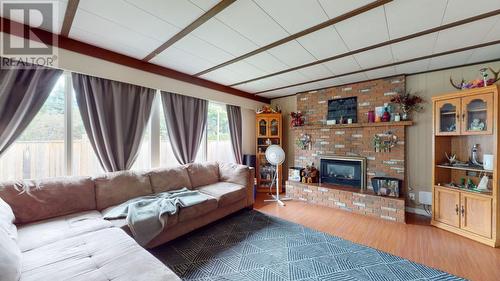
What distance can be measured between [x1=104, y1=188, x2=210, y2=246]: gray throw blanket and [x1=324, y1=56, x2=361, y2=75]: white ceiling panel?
2727mm

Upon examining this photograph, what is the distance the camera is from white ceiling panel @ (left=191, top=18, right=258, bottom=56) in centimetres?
196

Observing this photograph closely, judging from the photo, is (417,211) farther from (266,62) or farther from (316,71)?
(266,62)

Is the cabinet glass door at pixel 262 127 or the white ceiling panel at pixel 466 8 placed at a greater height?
the white ceiling panel at pixel 466 8

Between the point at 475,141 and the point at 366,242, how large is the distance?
2243mm

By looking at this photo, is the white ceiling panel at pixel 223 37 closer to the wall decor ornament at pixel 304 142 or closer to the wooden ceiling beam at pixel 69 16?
the wooden ceiling beam at pixel 69 16

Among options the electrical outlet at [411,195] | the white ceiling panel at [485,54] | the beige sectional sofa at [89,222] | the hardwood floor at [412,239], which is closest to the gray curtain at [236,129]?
the beige sectional sofa at [89,222]

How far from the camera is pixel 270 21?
1.88 m

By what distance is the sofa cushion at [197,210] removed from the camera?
2369 millimetres

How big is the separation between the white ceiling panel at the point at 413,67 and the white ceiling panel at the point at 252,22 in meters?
2.17

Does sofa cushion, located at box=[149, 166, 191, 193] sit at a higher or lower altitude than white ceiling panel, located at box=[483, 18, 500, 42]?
lower

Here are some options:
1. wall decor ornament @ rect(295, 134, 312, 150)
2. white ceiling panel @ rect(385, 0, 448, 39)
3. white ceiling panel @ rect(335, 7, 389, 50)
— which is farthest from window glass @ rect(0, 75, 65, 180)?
wall decor ornament @ rect(295, 134, 312, 150)

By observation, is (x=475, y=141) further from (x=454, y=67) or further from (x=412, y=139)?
(x=454, y=67)

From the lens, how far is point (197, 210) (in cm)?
251

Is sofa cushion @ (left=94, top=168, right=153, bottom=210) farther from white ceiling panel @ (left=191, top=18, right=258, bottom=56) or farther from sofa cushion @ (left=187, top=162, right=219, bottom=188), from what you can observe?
white ceiling panel @ (left=191, top=18, right=258, bottom=56)
